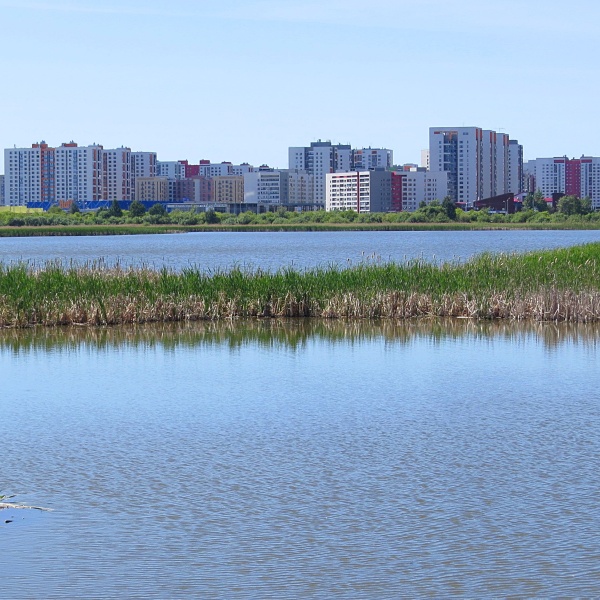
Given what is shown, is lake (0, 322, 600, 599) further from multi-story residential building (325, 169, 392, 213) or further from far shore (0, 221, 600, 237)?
multi-story residential building (325, 169, 392, 213)

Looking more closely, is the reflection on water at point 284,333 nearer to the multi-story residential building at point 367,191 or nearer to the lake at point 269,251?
the lake at point 269,251

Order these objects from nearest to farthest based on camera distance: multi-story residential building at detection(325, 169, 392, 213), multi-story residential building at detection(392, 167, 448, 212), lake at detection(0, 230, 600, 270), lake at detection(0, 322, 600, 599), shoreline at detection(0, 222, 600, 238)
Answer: lake at detection(0, 322, 600, 599), lake at detection(0, 230, 600, 270), shoreline at detection(0, 222, 600, 238), multi-story residential building at detection(325, 169, 392, 213), multi-story residential building at detection(392, 167, 448, 212)

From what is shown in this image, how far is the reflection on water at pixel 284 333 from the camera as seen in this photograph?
18.0 meters

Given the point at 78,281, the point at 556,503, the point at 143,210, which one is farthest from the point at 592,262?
the point at 143,210

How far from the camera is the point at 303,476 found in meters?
8.80

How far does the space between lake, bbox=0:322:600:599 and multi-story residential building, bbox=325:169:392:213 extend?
164 m

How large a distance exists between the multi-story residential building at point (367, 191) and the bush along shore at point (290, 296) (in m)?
156

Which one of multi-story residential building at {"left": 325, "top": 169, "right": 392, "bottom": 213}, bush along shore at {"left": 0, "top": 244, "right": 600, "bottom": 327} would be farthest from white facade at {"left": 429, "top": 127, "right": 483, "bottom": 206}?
bush along shore at {"left": 0, "top": 244, "right": 600, "bottom": 327}

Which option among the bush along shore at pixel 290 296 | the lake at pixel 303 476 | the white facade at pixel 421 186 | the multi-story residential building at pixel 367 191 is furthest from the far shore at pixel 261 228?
the lake at pixel 303 476

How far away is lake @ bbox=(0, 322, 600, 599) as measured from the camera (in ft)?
21.5

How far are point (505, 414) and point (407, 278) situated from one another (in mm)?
10708

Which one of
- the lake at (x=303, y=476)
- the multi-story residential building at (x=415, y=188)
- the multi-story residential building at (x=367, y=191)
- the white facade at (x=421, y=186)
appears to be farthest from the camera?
the white facade at (x=421, y=186)

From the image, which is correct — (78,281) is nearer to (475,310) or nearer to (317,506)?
(475,310)

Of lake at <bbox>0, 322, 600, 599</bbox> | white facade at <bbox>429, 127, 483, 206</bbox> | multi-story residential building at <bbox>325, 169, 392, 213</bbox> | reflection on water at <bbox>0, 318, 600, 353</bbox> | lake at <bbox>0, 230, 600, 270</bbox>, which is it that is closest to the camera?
lake at <bbox>0, 322, 600, 599</bbox>
